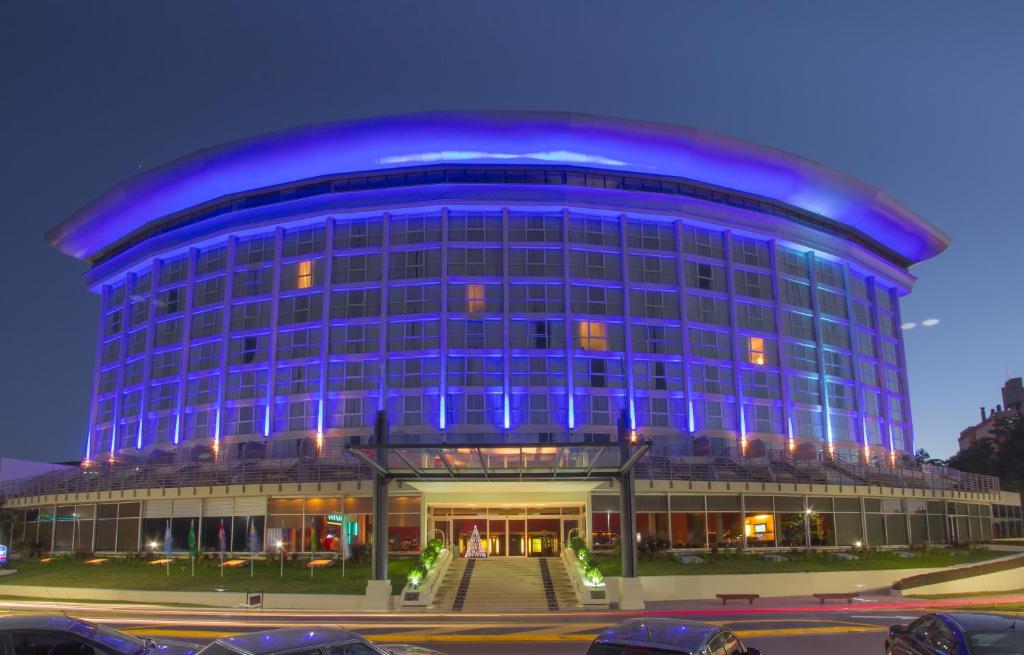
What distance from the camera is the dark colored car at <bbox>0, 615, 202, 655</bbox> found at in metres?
11.8

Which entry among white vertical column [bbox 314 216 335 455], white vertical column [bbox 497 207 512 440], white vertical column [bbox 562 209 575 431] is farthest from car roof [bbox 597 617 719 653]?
white vertical column [bbox 314 216 335 455]

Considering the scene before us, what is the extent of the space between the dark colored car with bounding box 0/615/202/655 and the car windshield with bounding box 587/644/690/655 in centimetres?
638

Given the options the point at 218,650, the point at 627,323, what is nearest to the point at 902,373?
the point at 627,323

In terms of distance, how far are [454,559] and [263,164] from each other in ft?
114

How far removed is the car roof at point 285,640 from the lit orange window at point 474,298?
48.3m

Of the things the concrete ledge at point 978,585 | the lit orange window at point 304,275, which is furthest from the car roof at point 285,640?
the lit orange window at point 304,275

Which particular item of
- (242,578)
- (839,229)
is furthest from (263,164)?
(839,229)

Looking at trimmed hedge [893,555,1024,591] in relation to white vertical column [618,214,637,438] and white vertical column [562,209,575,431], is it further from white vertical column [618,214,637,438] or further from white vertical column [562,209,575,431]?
white vertical column [562,209,575,431]

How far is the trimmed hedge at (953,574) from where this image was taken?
41.1 m

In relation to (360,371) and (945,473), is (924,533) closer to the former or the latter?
(945,473)

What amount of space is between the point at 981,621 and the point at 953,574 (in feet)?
109

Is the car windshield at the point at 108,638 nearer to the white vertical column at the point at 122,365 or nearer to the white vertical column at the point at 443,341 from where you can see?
the white vertical column at the point at 443,341

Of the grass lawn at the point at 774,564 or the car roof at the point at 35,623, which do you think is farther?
the grass lawn at the point at 774,564

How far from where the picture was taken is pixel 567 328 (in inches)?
2344
